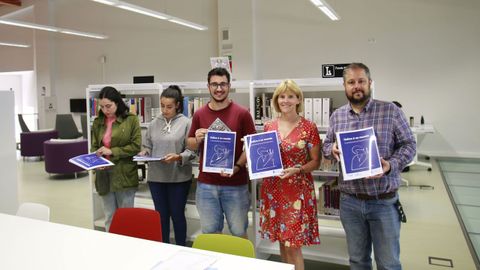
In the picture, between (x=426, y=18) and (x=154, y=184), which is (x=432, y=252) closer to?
(x=154, y=184)

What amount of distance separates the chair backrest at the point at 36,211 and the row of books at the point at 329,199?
7.29 ft

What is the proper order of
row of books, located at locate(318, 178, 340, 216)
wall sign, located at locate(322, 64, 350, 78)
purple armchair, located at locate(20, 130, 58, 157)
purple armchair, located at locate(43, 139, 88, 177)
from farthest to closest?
purple armchair, located at locate(20, 130, 58, 157), purple armchair, located at locate(43, 139, 88, 177), row of books, located at locate(318, 178, 340, 216), wall sign, located at locate(322, 64, 350, 78)

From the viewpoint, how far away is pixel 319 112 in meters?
3.29

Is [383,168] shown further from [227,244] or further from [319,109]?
[319,109]

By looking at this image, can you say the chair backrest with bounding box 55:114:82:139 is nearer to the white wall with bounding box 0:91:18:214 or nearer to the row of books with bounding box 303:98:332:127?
the white wall with bounding box 0:91:18:214

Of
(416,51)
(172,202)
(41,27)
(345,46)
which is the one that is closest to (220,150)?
(172,202)

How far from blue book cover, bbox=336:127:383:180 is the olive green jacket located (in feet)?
6.48

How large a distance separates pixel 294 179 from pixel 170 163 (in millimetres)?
1202

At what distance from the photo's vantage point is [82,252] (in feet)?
6.35

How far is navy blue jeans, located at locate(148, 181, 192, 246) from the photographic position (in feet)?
10.7

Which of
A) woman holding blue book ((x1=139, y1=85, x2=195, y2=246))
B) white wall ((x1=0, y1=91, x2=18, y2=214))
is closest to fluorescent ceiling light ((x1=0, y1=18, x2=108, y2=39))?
white wall ((x1=0, y1=91, x2=18, y2=214))

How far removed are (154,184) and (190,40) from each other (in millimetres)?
7952

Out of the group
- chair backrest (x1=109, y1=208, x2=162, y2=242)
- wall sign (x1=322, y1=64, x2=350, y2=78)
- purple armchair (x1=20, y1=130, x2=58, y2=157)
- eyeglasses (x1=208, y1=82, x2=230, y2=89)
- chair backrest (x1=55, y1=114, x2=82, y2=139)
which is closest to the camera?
chair backrest (x1=109, y1=208, x2=162, y2=242)

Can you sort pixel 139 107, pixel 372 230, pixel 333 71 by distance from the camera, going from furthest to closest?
1. pixel 139 107
2. pixel 333 71
3. pixel 372 230
